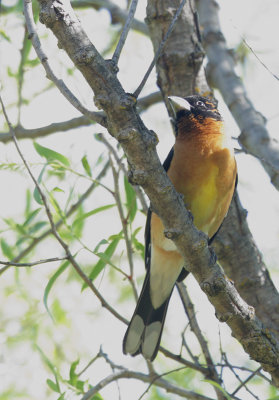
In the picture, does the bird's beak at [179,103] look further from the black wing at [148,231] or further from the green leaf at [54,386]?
the green leaf at [54,386]

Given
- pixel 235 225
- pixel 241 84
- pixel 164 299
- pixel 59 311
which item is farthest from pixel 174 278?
pixel 241 84

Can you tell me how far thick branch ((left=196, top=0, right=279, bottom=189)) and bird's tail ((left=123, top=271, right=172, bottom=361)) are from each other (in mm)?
1500

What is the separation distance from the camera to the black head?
4.94m

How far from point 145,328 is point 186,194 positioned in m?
1.22

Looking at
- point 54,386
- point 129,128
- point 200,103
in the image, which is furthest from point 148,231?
point 129,128

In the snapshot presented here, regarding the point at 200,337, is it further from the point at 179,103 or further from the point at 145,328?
the point at 179,103

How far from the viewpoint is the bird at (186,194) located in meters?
4.66

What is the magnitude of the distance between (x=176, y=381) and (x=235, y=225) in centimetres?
183

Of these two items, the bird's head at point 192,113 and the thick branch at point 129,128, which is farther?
the bird's head at point 192,113

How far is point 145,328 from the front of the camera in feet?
16.1

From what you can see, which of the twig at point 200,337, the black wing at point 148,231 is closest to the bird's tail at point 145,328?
the black wing at point 148,231

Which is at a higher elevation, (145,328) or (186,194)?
(186,194)

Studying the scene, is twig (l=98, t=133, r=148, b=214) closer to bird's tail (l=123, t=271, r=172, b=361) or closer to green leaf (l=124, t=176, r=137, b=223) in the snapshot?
green leaf (l=124, t=176, r=137, b=223)

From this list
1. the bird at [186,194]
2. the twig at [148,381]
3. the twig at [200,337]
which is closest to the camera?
the twig at [148,381]
